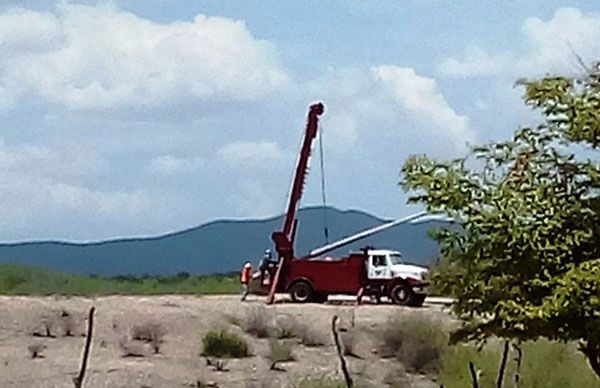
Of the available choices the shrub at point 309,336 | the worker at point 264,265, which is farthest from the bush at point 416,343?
the worker at point 264,265

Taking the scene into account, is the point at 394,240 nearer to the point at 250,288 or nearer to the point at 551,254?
the point at 250,288

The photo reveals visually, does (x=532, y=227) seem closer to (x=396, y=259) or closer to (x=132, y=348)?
(x=132, y=348)

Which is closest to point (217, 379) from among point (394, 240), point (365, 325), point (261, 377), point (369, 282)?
point (261, 377)

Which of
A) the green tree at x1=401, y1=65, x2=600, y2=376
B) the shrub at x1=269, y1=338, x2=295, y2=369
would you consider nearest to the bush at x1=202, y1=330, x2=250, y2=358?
the shrub at x1=269, y1=338, x2=295, y2=369

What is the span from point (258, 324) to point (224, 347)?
4239 mm

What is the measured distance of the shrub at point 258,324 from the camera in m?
42.4

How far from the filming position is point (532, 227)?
1445 centimetres

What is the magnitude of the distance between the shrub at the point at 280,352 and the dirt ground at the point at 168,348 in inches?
6.2

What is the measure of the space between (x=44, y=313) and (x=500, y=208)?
3045cm

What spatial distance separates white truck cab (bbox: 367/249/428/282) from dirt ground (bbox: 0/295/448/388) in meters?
2.81

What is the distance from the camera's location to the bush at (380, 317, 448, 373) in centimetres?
3709

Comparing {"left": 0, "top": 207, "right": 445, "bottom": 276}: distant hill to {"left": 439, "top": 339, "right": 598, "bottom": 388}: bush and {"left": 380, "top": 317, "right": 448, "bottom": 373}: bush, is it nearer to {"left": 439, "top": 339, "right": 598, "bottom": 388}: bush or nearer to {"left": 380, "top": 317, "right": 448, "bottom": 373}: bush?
{"left": 380, "top": 317, "right": 448, "bottom": 373}: bush

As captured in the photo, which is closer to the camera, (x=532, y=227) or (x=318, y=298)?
(x=532, y=227)

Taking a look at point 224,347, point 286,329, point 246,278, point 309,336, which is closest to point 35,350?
point 224,347
